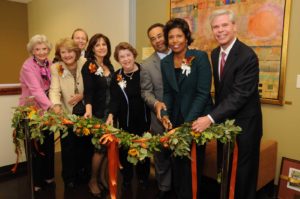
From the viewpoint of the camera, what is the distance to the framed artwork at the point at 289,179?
8.30 feet

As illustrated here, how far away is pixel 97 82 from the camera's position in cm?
254

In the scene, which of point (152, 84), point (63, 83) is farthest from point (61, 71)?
point (152, 84)

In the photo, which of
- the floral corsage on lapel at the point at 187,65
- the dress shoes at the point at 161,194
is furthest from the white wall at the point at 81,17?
the dress shoes at the point at 161,194

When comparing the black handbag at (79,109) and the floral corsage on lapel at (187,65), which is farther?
the black handbag at (79,109)

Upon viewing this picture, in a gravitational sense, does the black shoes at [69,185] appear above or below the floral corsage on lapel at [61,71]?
below

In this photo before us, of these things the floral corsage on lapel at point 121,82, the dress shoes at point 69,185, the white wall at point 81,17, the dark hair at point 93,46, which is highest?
the white wall at point 81,17

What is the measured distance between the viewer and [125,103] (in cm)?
249

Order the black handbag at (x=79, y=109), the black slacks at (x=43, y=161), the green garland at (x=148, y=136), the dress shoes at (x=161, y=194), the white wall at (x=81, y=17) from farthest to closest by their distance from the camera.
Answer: the white wall at (x=81, y=17) → the black slacks at (x=43, y=161) → the black handbag at (x=79, y=109) → the dress shoes at (x=161, y=194) → the green garland at (x=148, y=136)

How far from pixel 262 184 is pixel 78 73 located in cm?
201

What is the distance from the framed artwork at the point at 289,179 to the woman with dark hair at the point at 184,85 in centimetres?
99

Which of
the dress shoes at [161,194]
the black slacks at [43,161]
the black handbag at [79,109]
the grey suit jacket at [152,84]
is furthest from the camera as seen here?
the black slacks at [43,161]

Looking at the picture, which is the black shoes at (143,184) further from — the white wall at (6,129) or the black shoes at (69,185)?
the white wall at (6,129)

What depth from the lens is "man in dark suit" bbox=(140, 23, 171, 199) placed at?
2409 mm

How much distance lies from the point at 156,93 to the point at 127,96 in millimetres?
264
